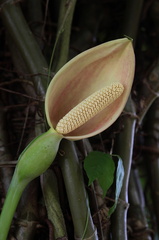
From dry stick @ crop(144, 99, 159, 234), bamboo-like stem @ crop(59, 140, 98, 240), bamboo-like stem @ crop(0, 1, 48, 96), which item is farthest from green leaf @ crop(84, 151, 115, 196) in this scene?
dry stick @ crop(144, 99, 159, 234)

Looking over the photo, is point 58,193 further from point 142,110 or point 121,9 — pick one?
point 121,9

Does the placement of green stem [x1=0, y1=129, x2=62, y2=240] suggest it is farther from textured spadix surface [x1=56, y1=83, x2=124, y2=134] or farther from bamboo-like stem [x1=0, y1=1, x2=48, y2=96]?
bamboo-like stem [x1=0, y1=1, x2=48, y2=96]

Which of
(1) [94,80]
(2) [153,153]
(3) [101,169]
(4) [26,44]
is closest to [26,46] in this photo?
(4) [26,44]

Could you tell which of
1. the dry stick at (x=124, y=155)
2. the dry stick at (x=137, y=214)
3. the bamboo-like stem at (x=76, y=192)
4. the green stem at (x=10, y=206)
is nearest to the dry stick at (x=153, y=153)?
the dry stick at (x=137, y=214)

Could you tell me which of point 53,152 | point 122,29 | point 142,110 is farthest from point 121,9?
point 53,152

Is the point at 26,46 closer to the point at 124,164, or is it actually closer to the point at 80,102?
the point at 80,102

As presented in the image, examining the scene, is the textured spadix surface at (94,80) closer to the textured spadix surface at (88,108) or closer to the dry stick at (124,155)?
the textured spadix surface at (88,108)
